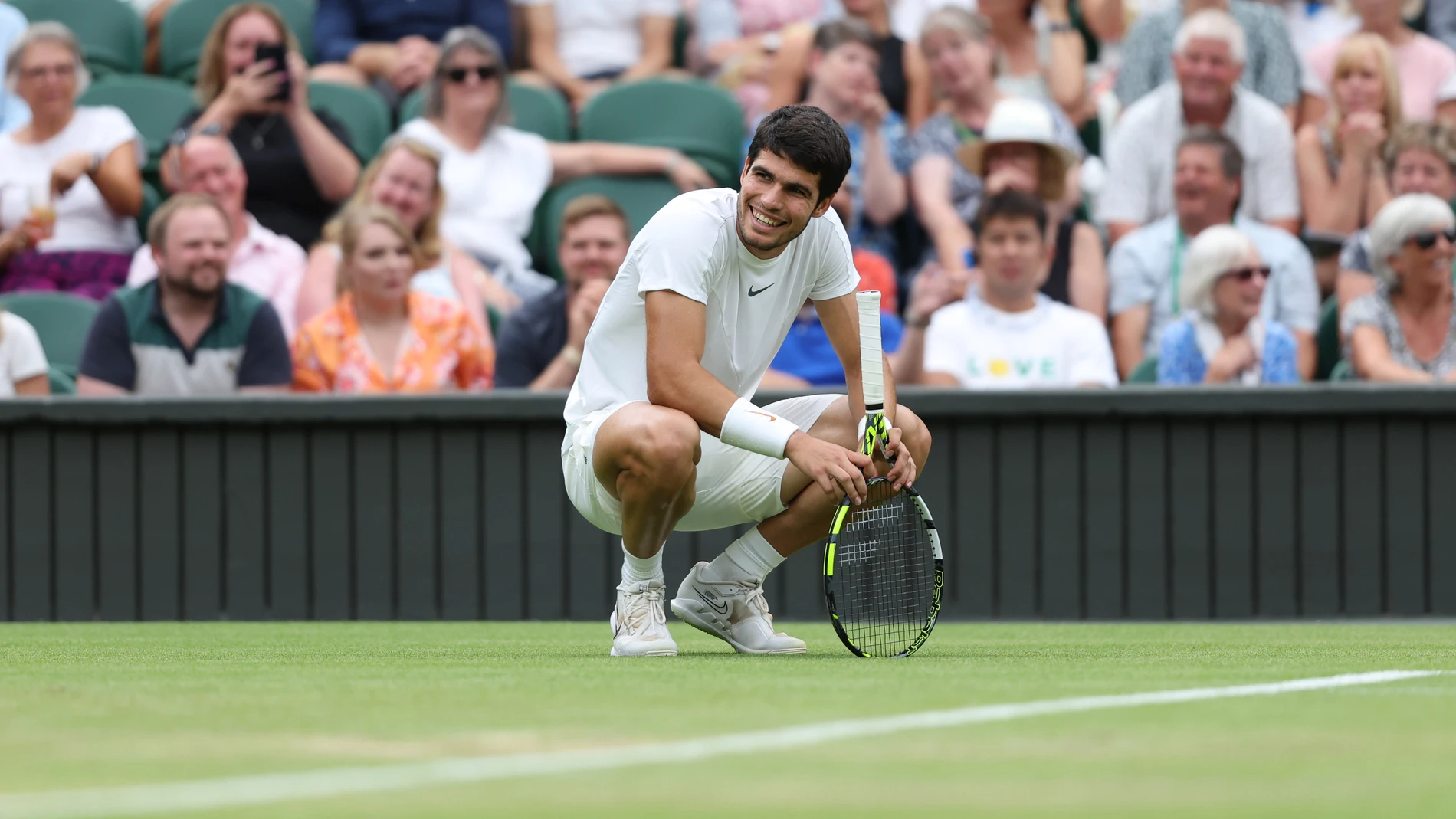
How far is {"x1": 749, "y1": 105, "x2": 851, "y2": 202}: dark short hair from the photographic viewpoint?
4.68m

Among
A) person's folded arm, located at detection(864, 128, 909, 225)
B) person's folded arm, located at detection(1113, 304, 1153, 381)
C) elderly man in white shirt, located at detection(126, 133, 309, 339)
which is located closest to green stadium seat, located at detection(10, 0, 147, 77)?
elderly man in white shirt, located at detection(126, 133, 309, 339)

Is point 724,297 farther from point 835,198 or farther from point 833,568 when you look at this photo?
point 835,198

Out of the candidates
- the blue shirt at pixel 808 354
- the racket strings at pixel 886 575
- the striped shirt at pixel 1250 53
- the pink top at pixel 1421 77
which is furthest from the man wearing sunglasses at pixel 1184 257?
the racket strings at pixel 886 575

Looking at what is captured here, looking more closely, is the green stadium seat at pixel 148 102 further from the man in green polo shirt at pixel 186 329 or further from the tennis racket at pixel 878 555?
the tennis racket at pixel 878 555

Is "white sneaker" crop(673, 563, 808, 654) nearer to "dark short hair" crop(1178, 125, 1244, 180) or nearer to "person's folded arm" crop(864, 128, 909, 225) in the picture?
"person's folded arm" crop(864, 128, 909, 225)

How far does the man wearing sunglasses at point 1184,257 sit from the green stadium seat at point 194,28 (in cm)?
463

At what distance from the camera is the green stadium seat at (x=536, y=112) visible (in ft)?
33.3

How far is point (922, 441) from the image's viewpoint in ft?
16.6

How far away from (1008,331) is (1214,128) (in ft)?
5.95

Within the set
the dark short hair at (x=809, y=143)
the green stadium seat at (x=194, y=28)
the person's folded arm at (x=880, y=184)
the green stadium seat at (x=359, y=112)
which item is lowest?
the dark short hair at (x=809, y=143)

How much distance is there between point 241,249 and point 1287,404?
185 inches

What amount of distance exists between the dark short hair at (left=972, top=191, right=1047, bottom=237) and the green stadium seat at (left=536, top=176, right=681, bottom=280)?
193 cm

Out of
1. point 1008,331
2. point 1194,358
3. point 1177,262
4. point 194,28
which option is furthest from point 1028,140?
point 194,28

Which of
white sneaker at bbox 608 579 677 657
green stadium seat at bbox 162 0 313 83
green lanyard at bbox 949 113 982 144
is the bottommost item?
white sneaker at bbox 608 579 677 657
